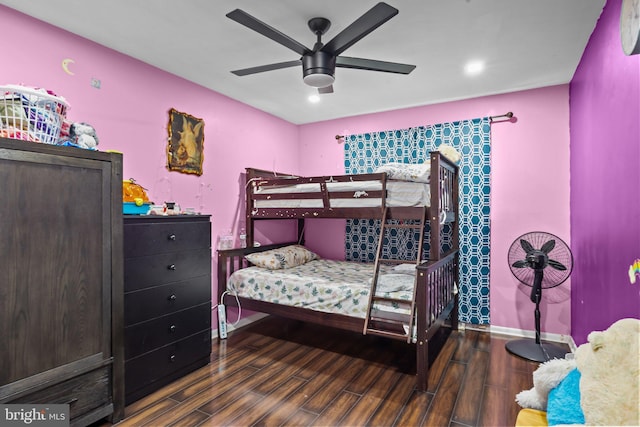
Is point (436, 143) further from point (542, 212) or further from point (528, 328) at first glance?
point (528, 328)

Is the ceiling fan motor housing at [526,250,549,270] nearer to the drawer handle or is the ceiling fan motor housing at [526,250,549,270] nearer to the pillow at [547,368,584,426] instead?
the pillow at [547,368,584,426]

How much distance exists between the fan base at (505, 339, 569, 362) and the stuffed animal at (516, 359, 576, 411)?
70.2 inches

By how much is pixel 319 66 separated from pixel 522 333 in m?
3.25

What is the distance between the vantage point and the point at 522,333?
3379mm

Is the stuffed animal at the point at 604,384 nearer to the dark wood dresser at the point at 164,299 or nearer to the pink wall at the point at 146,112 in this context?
the dark wood dresser at the point at 164,299

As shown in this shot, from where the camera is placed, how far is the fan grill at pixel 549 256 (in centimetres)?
290

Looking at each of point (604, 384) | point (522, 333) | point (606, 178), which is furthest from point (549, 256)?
point (604, 384)

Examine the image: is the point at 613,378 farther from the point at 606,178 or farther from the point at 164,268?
the point at 164,268

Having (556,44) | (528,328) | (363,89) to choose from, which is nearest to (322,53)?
(363,89)

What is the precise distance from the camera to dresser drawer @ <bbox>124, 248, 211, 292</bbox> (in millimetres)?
2199

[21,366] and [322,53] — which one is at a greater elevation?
[322,53]

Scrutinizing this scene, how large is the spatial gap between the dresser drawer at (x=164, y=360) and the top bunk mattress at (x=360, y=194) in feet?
4.79

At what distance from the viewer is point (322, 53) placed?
2.01 m

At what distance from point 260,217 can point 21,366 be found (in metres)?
2.33
